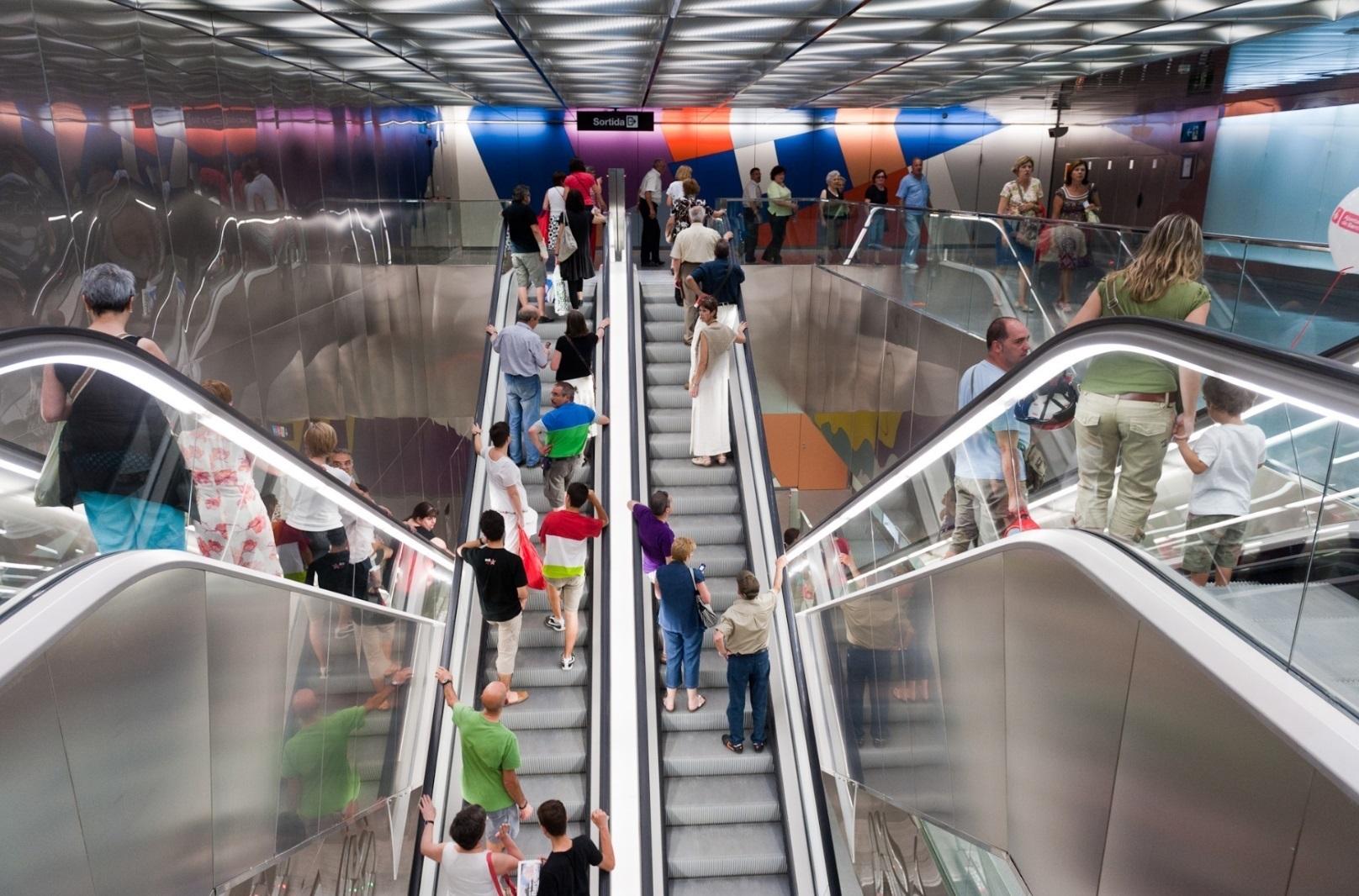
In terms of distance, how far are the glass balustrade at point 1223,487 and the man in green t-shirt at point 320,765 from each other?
300cm

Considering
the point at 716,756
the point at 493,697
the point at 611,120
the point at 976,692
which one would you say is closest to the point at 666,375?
the point at 716,756

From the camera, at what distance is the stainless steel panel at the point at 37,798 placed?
78.0 inches

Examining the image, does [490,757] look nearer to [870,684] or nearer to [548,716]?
[548,716]

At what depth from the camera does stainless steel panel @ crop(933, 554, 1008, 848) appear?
3635 millimetres

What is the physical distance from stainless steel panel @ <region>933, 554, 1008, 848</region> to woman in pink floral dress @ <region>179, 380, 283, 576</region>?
9.82ft

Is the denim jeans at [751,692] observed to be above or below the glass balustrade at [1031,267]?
below

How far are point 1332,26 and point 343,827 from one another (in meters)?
12.6

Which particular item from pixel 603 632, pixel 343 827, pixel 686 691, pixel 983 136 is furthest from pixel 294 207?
pixel 983 136

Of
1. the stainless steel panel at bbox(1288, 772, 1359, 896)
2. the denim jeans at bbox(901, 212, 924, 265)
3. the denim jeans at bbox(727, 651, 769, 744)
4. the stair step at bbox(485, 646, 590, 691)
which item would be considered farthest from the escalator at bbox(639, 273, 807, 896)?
the stainless steel panel at bbox(1288, 772, 1359, 896)

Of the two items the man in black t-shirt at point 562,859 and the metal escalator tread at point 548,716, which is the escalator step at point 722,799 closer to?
the metal escalator tread at point 548,716

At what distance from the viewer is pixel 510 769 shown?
5.76m

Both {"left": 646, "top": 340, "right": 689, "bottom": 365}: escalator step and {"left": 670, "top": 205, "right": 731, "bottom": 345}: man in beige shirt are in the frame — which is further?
{"left": 646, "top": 340, "right": 689, "bottom": 365}: escalator step

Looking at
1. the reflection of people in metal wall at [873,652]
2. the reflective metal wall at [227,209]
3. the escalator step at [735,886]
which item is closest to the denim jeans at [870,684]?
the reflection of people in metal wall at [873,652]

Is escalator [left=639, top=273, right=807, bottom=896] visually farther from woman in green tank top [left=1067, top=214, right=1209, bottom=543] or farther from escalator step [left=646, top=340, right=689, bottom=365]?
woman in green tank top [left=1067, top=214, right=1209, bottom=543]
